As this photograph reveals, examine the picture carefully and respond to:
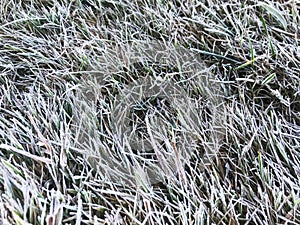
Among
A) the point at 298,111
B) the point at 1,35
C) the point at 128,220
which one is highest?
the point at 1,35

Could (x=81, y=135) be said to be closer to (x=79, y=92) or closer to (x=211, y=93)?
(x=79, y=92)

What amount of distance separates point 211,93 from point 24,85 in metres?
0.46

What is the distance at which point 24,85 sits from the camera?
1.13m

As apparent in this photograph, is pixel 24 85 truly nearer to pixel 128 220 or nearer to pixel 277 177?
pixel 128 220

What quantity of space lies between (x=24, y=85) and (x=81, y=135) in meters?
0.26

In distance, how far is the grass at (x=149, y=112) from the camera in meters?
0.84

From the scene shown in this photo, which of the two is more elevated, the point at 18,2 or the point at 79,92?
the point at 18,2

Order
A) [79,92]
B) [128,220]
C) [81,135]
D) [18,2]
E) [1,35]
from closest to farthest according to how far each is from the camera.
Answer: [128,220], [81,135], [79,92], [1,35], [18,2]

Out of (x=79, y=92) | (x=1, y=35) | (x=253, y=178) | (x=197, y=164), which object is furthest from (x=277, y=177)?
(x=1, y=35)

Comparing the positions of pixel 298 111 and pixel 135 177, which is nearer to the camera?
pixel 135 177

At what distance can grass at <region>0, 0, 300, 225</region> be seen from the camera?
841mm

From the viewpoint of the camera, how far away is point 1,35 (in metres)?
1.23

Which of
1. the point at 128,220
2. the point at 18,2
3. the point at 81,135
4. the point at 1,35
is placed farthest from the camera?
the point at 18,2

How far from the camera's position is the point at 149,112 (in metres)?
1.05
